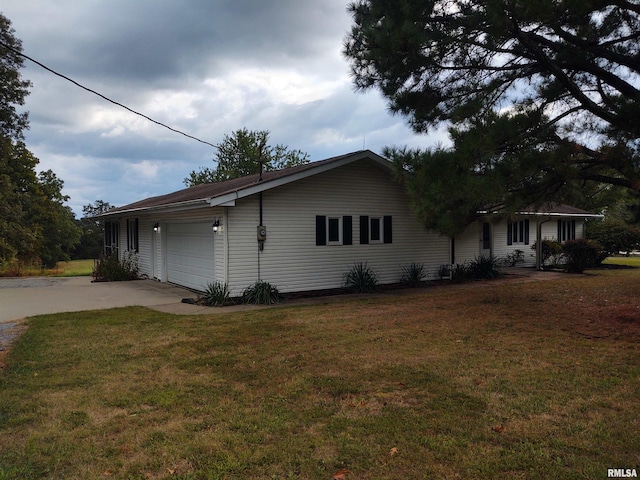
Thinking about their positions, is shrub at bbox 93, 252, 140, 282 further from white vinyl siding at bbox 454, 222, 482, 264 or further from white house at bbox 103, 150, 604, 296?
white vinyl siding at bbox 454, 222, 482, 264

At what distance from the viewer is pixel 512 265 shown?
18406 millimetres

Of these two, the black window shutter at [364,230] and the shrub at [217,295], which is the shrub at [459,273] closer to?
the black window shutter at [364,230]

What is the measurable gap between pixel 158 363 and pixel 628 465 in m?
4.81

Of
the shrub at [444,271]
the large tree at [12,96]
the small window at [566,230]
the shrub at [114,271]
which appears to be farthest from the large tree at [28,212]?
the small window at [566,230]

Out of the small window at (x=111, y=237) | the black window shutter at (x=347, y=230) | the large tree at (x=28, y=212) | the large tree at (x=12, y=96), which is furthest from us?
the large tree at (x=28, y=212)

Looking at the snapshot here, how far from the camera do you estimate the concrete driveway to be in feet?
31.3

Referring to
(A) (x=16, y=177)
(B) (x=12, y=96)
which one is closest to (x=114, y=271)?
(B) (x=12, y=96)

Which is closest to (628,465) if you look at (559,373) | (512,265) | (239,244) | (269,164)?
(559,373)

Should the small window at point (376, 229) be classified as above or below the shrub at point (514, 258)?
above

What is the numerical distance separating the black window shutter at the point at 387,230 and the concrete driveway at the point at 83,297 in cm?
577

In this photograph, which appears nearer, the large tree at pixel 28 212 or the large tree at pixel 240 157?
the large tree at pixel 28 212

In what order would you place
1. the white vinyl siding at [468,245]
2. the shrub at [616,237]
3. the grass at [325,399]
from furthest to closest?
the shrub at [616,237] → the white vinyl siding at [468,245] → the grass at [325,399]

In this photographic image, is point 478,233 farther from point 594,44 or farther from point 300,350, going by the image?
point 300,350

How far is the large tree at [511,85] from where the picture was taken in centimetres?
630
